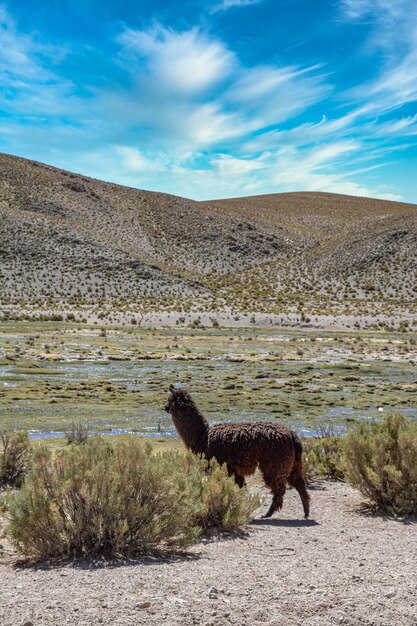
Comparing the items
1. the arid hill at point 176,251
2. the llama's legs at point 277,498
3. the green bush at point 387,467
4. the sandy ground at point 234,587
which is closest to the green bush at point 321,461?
the green bush at point 387,467

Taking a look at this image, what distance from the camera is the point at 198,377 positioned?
23.4 metres

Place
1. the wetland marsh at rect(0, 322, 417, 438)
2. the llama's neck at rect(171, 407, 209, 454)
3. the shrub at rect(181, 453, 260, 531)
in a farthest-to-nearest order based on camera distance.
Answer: the wetland marsh at rect(0, 322, 417, 438) → the llama's neck at rect(171, 407, 209, 454) → the shrub at rect(181, 453, 260, 531)

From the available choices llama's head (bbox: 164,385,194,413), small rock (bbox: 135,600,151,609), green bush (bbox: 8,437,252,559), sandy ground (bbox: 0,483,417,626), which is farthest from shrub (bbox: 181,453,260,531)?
small rock (bbox: 135,600,151,609)

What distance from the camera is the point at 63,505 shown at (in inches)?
237

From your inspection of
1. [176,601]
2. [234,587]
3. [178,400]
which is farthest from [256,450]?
[176,601]

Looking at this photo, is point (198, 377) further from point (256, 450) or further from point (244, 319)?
point (244, 319)

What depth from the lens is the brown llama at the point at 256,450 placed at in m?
7.86

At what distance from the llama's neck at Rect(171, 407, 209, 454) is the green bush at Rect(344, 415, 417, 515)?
1.91m

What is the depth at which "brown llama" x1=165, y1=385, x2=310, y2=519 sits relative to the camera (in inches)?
310

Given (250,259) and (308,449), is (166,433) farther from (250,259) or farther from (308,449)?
(250,259)

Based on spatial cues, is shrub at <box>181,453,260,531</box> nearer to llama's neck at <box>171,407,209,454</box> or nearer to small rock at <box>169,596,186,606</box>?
llama's neck at <box>171,407,209,454</box>

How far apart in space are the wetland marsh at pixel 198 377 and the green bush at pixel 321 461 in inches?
156

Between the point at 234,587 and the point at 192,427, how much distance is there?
3481 millimetres

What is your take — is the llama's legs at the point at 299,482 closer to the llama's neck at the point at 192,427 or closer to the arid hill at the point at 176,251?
the llama's neck at the point at 192,427
